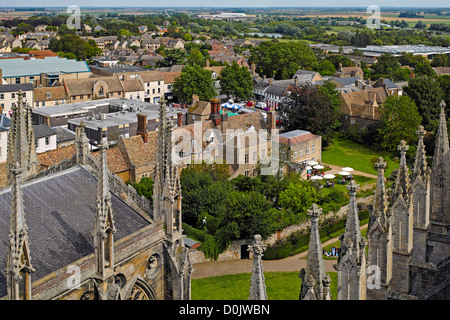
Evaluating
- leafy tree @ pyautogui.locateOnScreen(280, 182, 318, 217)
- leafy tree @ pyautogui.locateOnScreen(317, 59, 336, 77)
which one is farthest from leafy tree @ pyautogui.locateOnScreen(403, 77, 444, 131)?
leafy tree @ pyautogui.locateOnScreen(317, 59, 336, 77)

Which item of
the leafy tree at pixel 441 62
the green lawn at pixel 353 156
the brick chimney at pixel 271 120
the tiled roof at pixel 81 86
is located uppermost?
the leafy tree at pixel 441 62

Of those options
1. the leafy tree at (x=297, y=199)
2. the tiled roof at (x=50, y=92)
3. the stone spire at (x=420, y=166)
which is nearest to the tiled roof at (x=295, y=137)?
the leafy tree at (x=297, y=199)

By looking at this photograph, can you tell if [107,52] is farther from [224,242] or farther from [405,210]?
[405,210]

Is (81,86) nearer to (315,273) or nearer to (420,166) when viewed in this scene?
(420,166)

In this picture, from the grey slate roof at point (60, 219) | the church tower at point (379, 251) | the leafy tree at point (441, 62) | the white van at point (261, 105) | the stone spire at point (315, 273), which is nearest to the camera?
the stone spire at point (315, 273)

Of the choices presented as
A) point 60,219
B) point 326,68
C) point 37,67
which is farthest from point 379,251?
point 326,68

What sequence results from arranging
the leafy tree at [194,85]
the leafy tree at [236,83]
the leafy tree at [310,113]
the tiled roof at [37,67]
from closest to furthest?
the leafy tree at [310,113], the leafy tree at [194,85], the tiled roof at [37,67], the leafy tree at [236,83]

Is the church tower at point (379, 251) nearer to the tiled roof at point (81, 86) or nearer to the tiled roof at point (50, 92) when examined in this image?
the tiled roof at point (50, 92)
